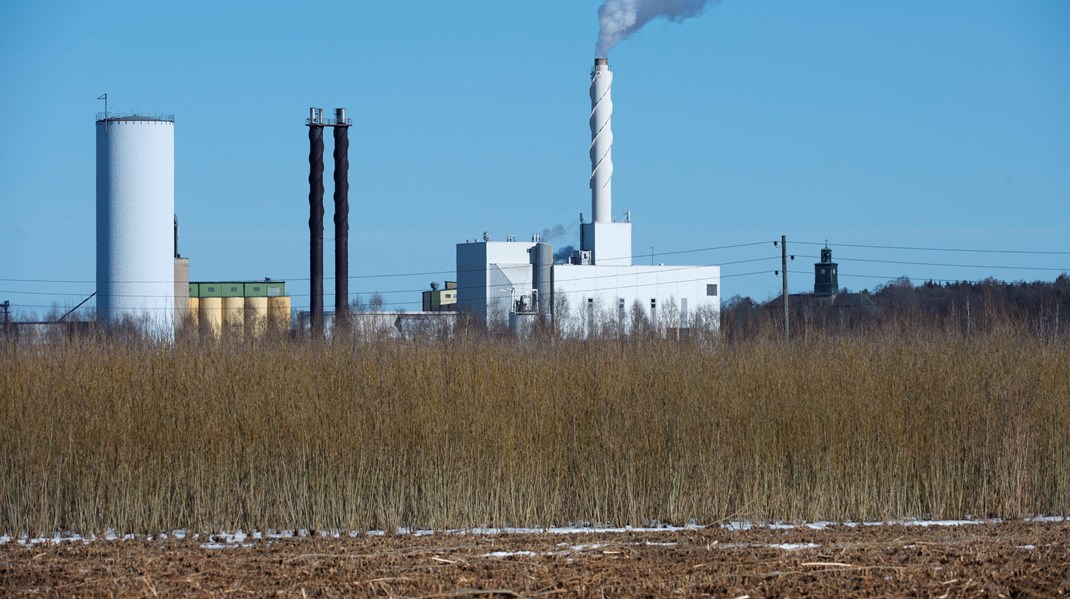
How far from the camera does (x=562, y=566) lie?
25.6ft

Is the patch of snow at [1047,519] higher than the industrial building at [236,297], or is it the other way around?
the industrial building at [236,297]

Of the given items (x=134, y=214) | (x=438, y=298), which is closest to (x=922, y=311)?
(x=134, y=214)

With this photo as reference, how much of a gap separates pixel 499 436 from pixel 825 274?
196 feet

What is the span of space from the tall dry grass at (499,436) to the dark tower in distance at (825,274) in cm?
5615

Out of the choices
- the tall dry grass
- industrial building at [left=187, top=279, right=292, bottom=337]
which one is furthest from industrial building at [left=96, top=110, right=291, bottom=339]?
the tall dry grass

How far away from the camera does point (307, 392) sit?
1097 cm

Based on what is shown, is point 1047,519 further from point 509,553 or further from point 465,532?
point 509,553

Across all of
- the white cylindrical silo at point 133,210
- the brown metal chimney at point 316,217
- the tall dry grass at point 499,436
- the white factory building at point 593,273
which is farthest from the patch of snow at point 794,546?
the white factory building at point 593,273

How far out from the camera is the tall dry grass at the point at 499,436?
10484 millimetres

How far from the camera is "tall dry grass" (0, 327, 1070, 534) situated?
10484 mm

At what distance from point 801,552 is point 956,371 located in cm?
444

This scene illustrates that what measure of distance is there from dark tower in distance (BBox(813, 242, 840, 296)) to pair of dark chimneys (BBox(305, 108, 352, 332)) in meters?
36.6

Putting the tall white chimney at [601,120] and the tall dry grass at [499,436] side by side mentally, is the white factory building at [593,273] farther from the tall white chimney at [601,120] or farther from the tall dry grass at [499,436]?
the tall dry grass at [499,436]

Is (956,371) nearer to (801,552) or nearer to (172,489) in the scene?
(801,552)
